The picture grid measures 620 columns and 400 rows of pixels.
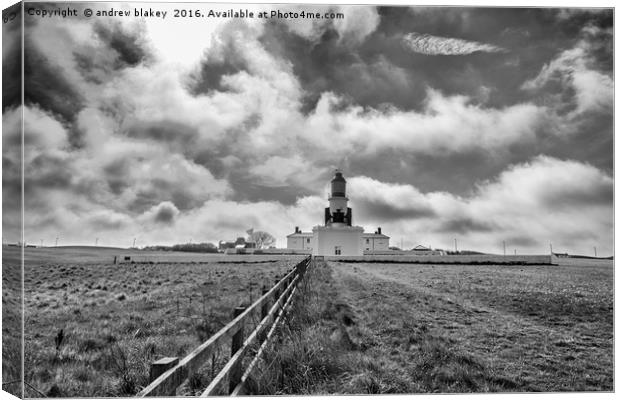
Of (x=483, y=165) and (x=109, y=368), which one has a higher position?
(x=483, y=165)

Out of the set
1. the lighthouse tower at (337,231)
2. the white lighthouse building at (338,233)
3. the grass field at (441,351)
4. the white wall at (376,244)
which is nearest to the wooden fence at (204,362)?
the grass field at (441,351)

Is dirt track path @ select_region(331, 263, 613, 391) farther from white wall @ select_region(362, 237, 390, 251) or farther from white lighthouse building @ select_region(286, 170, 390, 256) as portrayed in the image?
white wall @ select_region(362, 237, 390, 251)

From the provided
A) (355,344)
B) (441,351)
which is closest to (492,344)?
(441,351)

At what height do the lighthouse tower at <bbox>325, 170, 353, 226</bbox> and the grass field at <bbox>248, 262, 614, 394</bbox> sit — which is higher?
the lighthouse tower at <bbox>325, 170, 353, 226</bbox>

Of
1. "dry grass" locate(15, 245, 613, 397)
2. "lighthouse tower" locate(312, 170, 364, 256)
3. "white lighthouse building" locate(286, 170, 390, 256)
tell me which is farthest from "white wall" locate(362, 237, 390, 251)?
"dry grass" locate(15, 245, 613, 397)

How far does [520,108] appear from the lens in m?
5.03

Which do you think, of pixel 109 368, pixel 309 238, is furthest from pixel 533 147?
pixel 309 238

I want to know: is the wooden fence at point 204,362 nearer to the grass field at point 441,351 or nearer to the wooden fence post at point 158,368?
the wooden fence post at point 158,368

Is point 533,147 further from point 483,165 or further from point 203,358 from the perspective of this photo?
point 203,358

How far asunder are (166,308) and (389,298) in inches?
210

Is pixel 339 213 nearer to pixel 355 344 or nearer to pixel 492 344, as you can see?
pixel 492 344

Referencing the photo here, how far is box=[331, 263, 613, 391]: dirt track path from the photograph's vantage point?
4.56 m

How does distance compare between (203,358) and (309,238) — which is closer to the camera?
(203,358)

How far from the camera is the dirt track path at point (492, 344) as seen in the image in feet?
15.0
